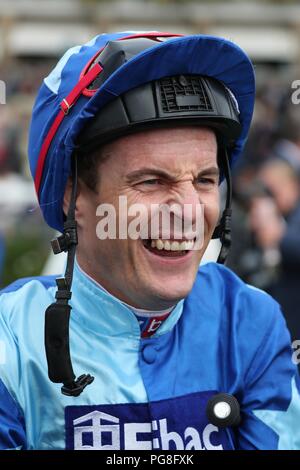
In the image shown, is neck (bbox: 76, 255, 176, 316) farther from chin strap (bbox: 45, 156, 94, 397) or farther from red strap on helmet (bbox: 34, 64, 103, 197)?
red strap on helmet (bbox: 34, 64, 103, 197)

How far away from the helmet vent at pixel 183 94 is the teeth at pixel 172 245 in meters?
0.35

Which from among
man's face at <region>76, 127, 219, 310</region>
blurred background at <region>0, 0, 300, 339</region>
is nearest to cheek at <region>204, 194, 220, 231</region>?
man's face at <region>76, 127, 219, 310</region>

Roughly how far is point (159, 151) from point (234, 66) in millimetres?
324

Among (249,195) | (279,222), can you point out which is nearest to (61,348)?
(279,222)

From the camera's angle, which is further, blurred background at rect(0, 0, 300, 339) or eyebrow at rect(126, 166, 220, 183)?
blurred background at rect(0, 0, 300, 339)

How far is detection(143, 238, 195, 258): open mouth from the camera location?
7.49 ft

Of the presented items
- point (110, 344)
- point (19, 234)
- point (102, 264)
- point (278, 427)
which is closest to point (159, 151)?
point (102, 264)

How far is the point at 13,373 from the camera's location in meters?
2.30

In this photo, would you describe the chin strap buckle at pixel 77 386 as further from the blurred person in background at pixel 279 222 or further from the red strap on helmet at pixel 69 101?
the blurred person in background at pixel 279 222

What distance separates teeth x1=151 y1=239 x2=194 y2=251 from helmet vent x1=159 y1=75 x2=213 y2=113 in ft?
1.16

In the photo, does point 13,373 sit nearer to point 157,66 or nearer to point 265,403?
point 265,403

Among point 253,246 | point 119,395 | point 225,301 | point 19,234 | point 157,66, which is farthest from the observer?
point 19,234

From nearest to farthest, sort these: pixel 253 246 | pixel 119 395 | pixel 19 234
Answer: pixel 119 395
pixel 253 246
pixel 19 234

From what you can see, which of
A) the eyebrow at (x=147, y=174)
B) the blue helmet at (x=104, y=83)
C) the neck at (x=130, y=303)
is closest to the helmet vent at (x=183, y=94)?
the blue helmet at (x=104, y=83)
